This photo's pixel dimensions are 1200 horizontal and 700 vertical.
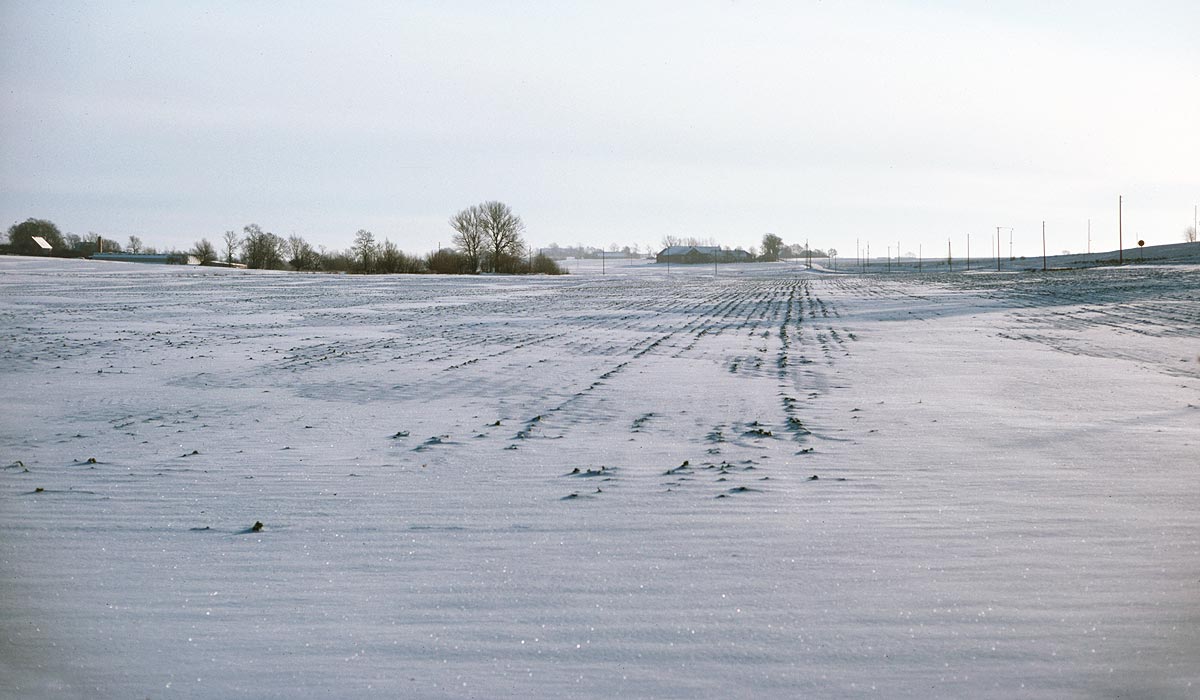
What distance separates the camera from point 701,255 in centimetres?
17188

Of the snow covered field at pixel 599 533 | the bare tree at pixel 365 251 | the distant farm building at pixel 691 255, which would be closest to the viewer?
the snow covered field at pixel 599 533

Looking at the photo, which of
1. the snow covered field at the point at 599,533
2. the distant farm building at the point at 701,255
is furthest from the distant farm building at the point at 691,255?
the snow covered field at the point at 599,533

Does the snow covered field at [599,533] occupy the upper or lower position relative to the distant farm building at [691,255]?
lower

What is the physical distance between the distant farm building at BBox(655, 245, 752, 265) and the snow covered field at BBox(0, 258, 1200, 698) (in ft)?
520

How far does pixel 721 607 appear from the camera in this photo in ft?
13.5

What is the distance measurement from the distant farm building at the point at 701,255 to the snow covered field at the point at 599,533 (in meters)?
159

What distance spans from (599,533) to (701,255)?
6642 inches

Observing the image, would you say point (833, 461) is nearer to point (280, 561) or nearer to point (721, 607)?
point (721, 607)

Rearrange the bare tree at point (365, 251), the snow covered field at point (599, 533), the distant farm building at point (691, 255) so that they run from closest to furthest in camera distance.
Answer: the snow covered field at point (599, 533) < the bare tree at point (365, 251) < the distant farm building at point (691, 255)

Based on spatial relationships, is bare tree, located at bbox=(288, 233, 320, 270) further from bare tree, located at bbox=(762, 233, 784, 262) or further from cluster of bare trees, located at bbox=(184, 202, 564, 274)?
bare tree, located at bbox=(762, 233, 784, 262)

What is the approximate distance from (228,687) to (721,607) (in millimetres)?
2004

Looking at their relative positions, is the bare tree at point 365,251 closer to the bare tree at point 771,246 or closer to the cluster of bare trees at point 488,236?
the cluster of bare trees at point 488,236

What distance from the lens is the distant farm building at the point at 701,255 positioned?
562ft

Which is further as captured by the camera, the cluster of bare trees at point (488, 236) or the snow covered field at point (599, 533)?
the cluster of bare trees at point (488, 236)
